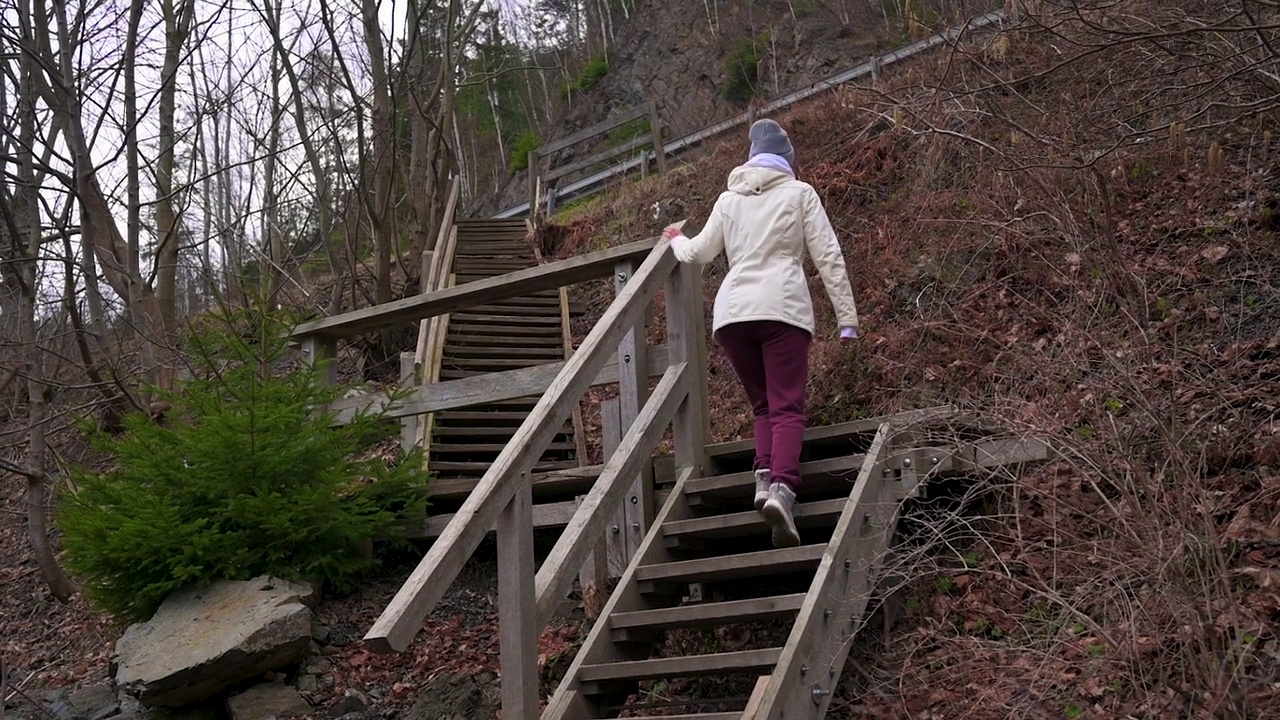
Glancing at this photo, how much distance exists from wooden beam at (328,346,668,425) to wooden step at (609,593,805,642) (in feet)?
5.56

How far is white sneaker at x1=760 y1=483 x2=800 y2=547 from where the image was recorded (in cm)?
Result: 487

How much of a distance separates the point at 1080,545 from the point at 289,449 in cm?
Result: 414

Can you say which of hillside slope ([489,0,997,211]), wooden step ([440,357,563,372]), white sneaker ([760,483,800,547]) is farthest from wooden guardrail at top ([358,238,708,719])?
hillside slope ([489,0,997,211])

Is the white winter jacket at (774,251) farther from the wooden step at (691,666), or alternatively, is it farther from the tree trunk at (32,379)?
the tree trunk at (32,379)

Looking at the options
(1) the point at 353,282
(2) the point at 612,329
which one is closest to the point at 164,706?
(2) the point at 612,329

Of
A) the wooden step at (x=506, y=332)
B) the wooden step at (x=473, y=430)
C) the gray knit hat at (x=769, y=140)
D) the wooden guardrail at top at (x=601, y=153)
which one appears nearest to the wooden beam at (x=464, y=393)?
the gray knit hat at (x=769, y=140)

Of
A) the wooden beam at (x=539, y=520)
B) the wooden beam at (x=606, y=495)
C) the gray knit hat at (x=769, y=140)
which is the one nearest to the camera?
the wooden beam at (x=606, y=495)

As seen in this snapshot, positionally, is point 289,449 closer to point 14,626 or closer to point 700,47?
point 14,626

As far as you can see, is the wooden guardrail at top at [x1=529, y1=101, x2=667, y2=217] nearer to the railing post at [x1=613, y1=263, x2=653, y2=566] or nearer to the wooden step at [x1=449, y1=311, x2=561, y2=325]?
the wooden step at [x1=449, y1=311, x2=561, y2=325]

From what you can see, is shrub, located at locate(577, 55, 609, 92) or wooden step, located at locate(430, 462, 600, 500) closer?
wooden step, located at locate(430, 462, 600, 500)

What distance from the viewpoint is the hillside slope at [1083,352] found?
3908 millimetres

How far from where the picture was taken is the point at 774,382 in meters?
5.26

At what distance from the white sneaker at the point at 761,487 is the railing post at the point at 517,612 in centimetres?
126

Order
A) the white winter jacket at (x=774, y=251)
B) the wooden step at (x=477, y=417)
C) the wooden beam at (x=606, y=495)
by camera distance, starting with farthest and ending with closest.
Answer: the wooden step at (x=477, y=417) < the white winter jacket at (x=774, y=251) < the wooden beam at (x=606, y=495)
